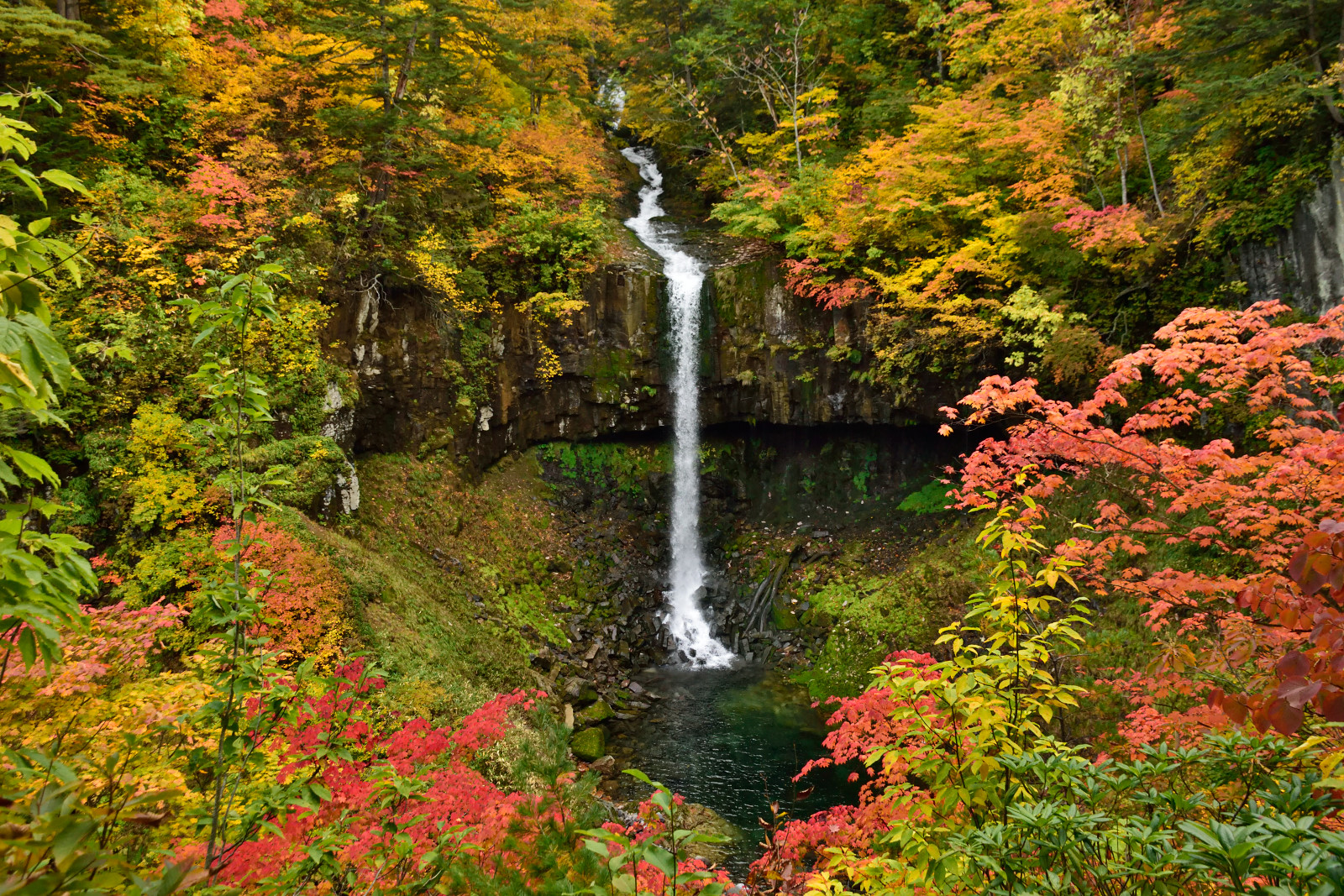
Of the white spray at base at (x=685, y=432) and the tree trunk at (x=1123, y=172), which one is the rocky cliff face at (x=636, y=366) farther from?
the tree trunk at (x=1123, y=172)

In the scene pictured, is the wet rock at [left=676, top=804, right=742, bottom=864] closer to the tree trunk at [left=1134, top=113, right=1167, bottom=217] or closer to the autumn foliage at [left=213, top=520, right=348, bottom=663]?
the autumn foliage at [left=213, top=520, right=348, bottom=663]

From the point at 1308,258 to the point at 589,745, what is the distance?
1309cm

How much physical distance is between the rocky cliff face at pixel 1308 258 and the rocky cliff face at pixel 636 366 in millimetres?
6922

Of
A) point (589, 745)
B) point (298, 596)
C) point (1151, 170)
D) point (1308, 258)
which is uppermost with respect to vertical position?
point (1151, 170)

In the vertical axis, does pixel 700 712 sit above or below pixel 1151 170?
below

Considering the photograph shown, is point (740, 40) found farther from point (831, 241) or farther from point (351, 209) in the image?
point (351, 209)

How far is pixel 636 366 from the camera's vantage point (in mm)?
16516

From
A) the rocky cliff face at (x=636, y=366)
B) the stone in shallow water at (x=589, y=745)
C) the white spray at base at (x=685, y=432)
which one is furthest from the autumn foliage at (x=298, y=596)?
the white spray at base at (x=685, y=432)

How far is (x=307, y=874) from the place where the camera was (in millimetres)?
2652

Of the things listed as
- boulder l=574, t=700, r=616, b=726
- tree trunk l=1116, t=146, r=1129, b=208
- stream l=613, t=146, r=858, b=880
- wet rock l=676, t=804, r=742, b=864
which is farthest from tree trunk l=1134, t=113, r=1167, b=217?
boulder l=574, t=700, r=616, b=726

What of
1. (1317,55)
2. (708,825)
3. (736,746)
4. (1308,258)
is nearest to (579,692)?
(736,746)

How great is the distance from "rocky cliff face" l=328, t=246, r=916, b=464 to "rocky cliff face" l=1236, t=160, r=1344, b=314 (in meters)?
6.92

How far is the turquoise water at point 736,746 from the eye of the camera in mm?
8977

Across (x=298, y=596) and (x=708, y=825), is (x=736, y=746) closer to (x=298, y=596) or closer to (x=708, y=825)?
(x=708, y=825)
